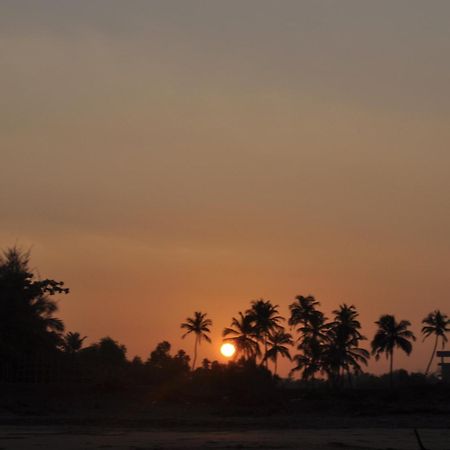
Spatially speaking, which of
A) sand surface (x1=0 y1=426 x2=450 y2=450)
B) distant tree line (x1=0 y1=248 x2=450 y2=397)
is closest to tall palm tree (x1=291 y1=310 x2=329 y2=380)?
distant tree line (x1=0 y1=248 x2=450 y2=397)

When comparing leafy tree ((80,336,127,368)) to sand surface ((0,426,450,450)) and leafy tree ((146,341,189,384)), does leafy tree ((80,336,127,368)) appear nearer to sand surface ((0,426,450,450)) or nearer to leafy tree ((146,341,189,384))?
leafy tree ((146,341,189,384))

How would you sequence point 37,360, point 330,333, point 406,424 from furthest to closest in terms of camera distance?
point 330,333 < point 37,360 < point 406,424

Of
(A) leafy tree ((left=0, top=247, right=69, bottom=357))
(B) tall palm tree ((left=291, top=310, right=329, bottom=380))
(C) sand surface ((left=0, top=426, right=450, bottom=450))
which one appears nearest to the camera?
(C) sand surface ((left=0, top=426, right=450, bottom=450))

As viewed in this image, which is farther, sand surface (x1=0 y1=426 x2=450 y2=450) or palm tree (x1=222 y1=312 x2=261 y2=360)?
palm tree (x1=222 y1=312 x2=261 y2=360)

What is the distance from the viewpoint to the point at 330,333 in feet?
266

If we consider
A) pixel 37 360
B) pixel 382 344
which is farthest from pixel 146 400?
pixel 382 344

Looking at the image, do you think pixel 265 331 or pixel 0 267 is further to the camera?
pixel 265 331

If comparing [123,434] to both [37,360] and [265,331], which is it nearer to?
[37,360]

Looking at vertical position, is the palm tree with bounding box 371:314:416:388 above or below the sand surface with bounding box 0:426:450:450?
above

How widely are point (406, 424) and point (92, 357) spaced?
40.6 meters

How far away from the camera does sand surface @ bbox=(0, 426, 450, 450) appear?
28.7 meters

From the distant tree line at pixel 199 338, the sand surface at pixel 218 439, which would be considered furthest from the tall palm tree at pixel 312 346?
the sand surface at pixel 218 439

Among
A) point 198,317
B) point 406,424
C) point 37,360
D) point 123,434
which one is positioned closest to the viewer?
point 123,434

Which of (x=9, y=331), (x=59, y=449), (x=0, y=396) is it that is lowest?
(x=59, y=449)
